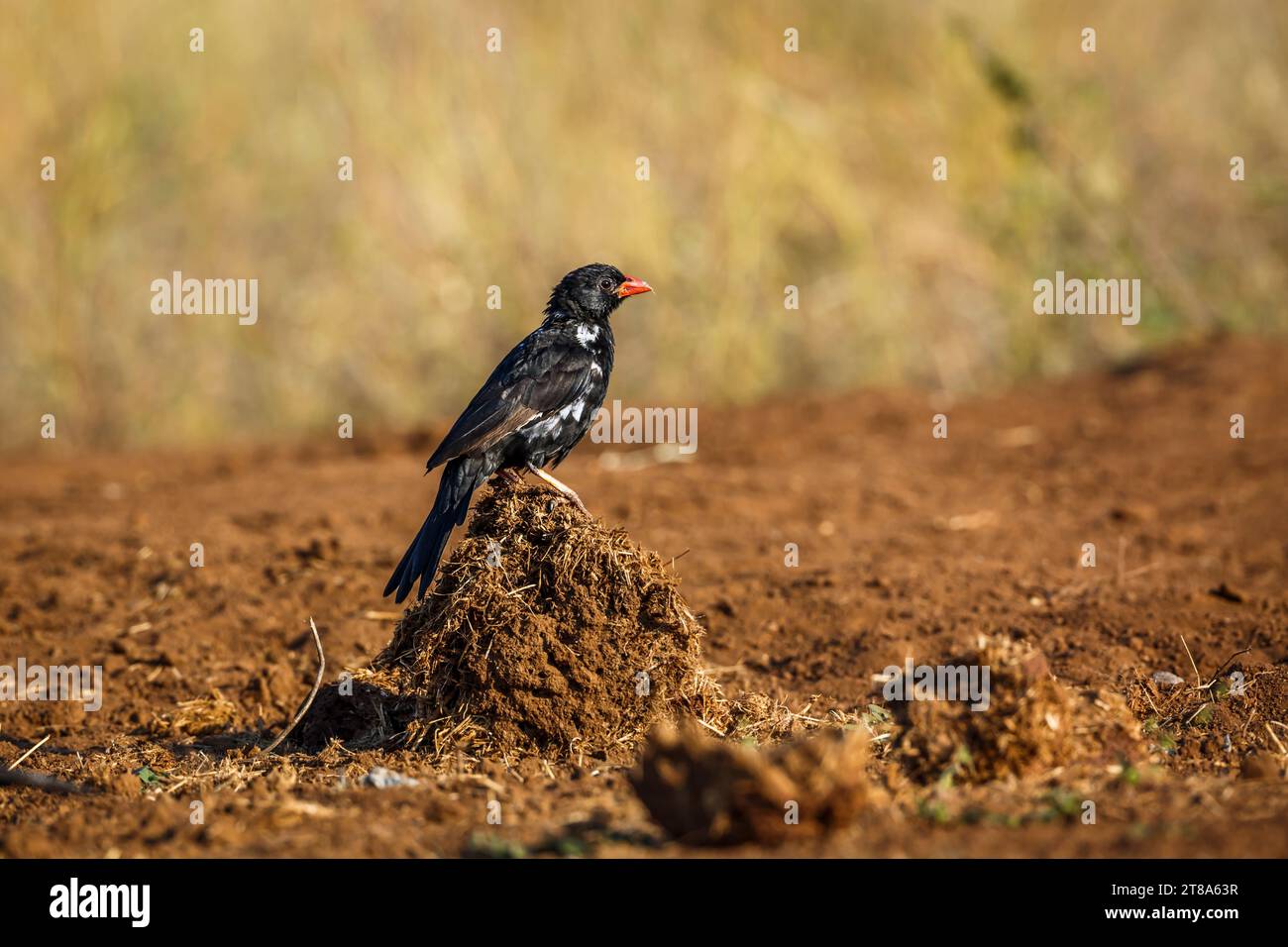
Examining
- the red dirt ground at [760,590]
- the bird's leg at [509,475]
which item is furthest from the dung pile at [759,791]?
the bird's leg at [509,475]

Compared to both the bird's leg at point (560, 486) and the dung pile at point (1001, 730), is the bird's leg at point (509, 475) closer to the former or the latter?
the bird's leg at point (560, 486)

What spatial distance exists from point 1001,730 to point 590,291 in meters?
3.23

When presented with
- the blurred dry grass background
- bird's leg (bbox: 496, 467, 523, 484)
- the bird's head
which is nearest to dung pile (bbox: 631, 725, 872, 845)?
bird's leg (bbox: 496, 467, 523, 484)

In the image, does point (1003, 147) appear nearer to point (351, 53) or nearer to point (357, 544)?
point (351, 53)

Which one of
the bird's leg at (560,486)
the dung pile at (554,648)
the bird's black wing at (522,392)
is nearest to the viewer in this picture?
the dung pile at (554,648)

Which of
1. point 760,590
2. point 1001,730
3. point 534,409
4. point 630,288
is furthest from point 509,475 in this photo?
point 1001,730

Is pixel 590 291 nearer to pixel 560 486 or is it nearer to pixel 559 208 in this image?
pixel 560 486

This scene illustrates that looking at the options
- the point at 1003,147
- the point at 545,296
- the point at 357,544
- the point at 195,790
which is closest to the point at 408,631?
the point at 195,790

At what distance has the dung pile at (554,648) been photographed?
5.18 meters

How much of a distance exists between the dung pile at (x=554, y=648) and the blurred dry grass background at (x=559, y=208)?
305 inches

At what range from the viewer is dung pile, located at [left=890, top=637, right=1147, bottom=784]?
4.46 meters

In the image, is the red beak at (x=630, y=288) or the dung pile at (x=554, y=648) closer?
the dung pile at (x=554, y=648)

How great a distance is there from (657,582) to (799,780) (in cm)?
169

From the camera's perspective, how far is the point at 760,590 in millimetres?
7305
